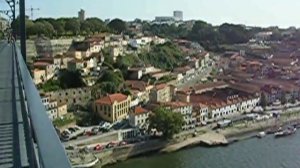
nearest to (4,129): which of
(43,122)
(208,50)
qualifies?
(43,122)

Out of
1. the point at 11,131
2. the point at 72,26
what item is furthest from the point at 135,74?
the point at 11,131

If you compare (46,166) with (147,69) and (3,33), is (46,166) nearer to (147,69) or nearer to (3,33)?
(3,33)

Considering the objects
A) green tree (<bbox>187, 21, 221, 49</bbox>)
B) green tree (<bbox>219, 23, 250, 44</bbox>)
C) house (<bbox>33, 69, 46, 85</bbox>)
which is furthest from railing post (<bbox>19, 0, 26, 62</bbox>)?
green tree (<bbox>219, 23, 250, 44</bbox>)

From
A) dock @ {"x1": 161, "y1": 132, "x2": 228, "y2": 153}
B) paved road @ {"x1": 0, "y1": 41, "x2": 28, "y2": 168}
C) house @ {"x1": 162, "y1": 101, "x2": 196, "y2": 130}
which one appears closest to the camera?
paved road @ {"x1": 0, "y1": 41, "x2": 28, "y2": 168}

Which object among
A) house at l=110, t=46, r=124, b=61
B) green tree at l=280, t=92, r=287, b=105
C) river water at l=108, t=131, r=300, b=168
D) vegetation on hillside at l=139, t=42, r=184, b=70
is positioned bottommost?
river water at l=108, t=131, r=300, b=168

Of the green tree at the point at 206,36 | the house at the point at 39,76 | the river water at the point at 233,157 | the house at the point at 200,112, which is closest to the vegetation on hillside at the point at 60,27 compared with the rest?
the house at the point at 39,76

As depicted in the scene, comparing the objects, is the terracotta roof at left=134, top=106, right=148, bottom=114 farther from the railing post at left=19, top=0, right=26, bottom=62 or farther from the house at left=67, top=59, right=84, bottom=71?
the railing post at left=19, top=0, right=26, bottom=62
